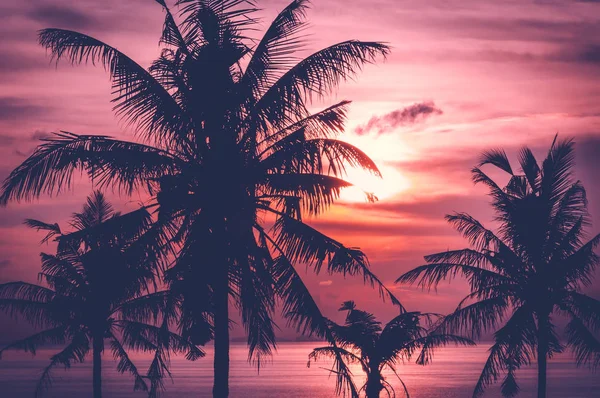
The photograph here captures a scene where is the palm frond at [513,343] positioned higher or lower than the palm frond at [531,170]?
lower

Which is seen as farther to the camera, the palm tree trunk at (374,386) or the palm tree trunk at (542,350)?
the palm tree trunk at (374,386)

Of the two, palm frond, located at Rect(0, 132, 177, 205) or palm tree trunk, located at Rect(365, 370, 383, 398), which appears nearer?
palm frond, located at Rect(0, 132, 177, 205)

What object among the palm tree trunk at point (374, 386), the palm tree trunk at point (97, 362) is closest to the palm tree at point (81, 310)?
the palm tree trunk at point (97, 362)

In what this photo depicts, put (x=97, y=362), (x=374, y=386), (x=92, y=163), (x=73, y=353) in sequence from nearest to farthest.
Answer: (x=92, y=163)
(x=374, y=386)
(x=73, y=353)
(x=97, y=362)

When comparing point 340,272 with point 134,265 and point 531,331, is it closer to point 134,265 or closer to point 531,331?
point 134,265

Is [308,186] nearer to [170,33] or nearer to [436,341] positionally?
[170,33]

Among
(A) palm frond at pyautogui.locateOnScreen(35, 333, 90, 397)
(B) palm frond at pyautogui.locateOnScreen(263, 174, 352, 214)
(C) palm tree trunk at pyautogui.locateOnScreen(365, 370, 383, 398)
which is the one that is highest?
(B) palm frond at pyautogui.locateOnScreen(263, 174, 352, 214)

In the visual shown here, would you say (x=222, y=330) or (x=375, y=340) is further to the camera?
(x=375, y=340)

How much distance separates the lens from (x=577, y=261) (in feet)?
75.6

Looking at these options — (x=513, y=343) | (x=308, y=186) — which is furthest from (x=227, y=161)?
(x=513, y=343)

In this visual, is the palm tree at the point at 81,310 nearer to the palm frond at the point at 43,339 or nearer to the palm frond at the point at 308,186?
the palm frond at the point at 43,339

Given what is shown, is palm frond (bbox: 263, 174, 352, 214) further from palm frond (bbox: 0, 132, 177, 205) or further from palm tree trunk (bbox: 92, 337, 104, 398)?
palm tree trunk (bbox: 92, 337, 104, 398)

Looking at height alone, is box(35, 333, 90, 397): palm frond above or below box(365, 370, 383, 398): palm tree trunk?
above

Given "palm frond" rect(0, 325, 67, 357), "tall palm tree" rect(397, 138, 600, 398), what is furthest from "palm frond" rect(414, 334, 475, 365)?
"palm frond" rect(0, 325, 67, 357)
